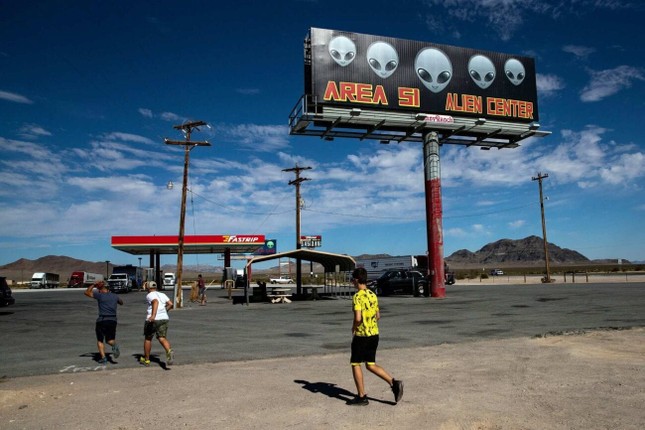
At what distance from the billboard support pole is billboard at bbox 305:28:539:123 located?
3.48 meters

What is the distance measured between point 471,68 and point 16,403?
1286 inches

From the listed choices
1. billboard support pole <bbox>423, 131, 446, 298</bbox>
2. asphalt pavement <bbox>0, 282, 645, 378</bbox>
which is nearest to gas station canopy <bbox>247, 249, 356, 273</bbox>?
billboard support pole <bbox>423, 131, 446, 298</bbox>

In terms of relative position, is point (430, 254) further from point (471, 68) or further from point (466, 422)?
point (466, 422)

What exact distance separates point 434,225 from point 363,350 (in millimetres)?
25288

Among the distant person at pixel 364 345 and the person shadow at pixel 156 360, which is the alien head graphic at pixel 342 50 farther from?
the distant person at pixel 364 345

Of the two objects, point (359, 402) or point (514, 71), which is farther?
point (514, 71)

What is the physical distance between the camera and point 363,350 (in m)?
6.51

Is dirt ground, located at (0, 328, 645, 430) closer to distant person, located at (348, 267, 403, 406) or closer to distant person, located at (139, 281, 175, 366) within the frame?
distant person, located at (348, 267, 403, 406)

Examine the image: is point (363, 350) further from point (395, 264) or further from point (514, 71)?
point (395, 264)

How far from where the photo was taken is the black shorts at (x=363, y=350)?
6.48 meters

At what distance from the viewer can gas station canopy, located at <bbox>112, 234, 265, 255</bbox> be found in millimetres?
53125

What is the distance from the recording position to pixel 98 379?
27.8 ft

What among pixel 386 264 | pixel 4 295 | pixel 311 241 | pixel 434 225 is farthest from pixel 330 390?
pixel 311 241

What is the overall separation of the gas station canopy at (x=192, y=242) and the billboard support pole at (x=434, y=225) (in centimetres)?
3042
